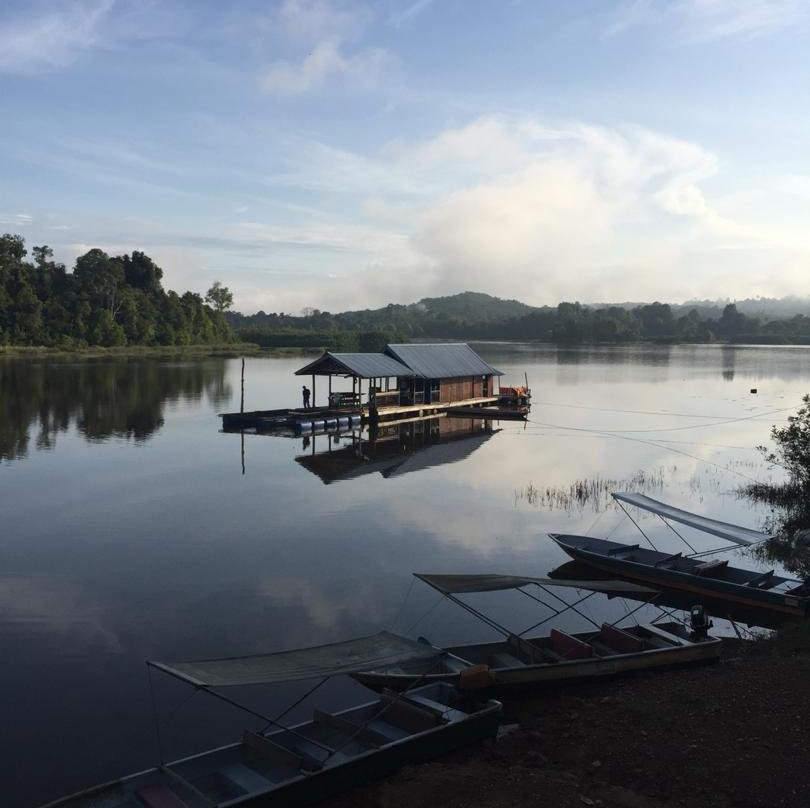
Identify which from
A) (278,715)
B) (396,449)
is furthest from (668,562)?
(396,449)

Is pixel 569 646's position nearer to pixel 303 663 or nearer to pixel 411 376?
pixel 303 663

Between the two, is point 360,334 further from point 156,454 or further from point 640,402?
point 156,454

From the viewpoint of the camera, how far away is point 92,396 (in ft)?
194

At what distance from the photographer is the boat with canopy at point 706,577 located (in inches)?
653

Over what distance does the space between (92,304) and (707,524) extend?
115 meters

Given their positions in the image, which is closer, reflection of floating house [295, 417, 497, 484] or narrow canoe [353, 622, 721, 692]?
narrow canoe [353, 622, 721, 692]

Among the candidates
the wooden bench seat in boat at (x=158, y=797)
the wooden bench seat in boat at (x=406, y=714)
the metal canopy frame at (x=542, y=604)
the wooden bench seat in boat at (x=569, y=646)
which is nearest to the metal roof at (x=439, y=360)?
the metal canopy frame at (x=542, y=604)

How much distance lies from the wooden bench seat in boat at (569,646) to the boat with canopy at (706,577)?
17.7 feet

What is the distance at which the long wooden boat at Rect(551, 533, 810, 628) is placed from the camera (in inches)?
650

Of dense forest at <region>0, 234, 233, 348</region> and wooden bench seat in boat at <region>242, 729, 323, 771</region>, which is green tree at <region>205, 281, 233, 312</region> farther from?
wooden bench seat in boat at <region>242, 729, 323, 771</region>

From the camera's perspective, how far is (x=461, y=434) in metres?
45.5

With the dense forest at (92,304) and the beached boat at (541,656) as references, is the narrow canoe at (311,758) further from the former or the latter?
the dense forest at (92,304)

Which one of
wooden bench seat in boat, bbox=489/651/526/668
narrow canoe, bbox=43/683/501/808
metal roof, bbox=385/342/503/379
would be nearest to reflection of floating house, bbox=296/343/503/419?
metal roof, bbox=385/342/503/379

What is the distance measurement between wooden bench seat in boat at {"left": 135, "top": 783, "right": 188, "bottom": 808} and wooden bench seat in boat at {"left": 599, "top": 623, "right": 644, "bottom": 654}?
8.11m
